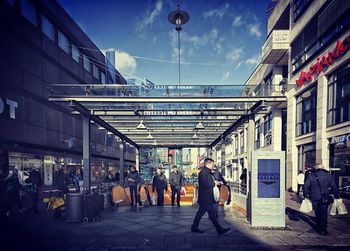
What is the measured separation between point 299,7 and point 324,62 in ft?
19.6

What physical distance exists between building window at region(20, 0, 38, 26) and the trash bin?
13044 millimetres

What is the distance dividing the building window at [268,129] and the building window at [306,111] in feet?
15.5

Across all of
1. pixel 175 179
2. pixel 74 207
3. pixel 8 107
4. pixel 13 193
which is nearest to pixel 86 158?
pixel 13 193

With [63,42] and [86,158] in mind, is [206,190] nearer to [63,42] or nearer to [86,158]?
[86,158]

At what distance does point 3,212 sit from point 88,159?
3581mm

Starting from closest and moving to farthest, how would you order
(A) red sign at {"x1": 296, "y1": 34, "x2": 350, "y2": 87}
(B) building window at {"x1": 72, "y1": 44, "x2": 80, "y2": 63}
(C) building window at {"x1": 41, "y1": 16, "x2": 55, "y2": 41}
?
(A) red sign at {"x1": 296, "y1": 34, "x2": 350, "y2": 87} < (C) building window at {"x1": 41, "y1": 16, "x2": 55, "y2": 41} < (B) building window at {"x1": 72, "y1": 44, "x2": 80, "y2": 63}

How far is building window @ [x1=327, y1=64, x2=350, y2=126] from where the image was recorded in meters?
11.4

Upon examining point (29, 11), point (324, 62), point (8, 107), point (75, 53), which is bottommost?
point (8, 107)

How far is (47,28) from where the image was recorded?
17422 millimetres

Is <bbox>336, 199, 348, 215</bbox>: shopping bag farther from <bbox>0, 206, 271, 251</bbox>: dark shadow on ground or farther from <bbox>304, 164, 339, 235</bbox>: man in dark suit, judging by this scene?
<bbox>0, 206, 271, 251</bbox>: dark shadow on ground

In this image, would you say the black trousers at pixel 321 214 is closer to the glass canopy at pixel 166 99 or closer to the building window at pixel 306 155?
the glass canopy at pixel 166 99

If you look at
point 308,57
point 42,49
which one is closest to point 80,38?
point 42,49

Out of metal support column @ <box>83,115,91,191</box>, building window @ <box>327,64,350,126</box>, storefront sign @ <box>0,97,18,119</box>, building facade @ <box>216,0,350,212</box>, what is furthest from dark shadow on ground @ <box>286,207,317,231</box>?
storefront sign @ <box>0,97,18,119</box>

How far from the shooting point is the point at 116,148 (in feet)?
112
